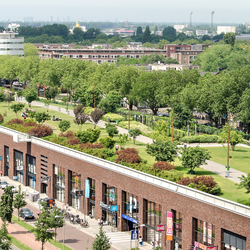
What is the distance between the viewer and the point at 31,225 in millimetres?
65312

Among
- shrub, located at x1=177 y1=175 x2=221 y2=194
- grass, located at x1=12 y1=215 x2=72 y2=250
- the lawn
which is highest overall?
shrub, located at x1=177 y1=175 x2=221 y2=194

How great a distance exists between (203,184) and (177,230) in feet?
20.5

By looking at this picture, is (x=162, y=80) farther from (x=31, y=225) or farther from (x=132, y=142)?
(x=31, y=225)

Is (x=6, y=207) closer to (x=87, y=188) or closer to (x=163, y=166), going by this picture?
(x=87, y=188)

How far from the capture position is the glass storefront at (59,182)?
73.8 meters

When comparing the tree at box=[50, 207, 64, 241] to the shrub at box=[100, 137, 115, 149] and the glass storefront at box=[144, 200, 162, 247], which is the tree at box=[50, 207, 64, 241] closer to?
the glass storefront at box=[144, 200, 162, 247]

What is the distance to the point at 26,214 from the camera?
67500 mm

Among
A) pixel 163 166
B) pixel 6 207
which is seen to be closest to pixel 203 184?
pixel 163 166

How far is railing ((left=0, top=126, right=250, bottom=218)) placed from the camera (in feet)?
154

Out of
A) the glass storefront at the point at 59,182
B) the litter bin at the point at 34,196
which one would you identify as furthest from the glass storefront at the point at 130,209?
the litter bin at the point at 34,196

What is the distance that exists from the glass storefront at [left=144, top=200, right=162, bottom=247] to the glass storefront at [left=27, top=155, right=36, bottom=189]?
28.3 m

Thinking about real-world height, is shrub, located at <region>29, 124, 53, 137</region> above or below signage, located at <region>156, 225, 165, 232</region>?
above

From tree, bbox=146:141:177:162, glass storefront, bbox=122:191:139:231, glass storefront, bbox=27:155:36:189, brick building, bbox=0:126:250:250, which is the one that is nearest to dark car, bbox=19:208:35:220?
brick building, bbox=0:126:250:250

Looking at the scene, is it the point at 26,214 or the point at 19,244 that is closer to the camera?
the point at 19,244
